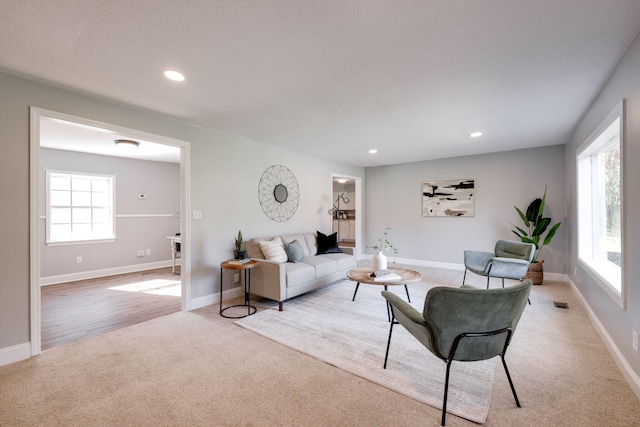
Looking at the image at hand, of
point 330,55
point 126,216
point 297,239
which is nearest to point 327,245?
point 297,239

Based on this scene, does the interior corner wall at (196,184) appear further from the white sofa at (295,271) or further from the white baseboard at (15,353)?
the white sofa at (295,271)

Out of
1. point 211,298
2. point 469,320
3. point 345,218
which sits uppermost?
point 345,218

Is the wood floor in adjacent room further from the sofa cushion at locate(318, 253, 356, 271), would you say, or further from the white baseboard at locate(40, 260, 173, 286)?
the sofa cushion at locate(318, 253, 356, 271)

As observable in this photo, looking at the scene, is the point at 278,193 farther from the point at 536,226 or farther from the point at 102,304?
the point at 536,226

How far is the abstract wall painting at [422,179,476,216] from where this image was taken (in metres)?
5.68

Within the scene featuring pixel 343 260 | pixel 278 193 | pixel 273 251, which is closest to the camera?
pixel 273 251

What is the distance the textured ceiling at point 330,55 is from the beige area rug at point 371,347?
7.65 feet

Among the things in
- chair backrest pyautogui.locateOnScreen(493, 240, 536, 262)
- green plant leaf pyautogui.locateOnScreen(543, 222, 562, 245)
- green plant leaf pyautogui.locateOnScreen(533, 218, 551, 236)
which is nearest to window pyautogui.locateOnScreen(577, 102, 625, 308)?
chair backrest pyautogui.locateOnScreen(493, 240, 536, 262)

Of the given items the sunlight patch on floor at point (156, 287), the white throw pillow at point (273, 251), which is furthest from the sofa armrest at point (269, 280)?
the sunlight patch on floor at point (156, 287)

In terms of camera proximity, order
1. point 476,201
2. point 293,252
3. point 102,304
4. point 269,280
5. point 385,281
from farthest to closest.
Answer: point 476,201
point 293,252
point 102,304
point 269,280
point 385,281

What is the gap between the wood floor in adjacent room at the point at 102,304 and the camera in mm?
2990

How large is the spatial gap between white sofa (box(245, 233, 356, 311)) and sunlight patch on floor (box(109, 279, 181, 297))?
142 cm

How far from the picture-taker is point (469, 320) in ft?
5.28

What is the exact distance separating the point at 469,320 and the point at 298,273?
2.37 metres
